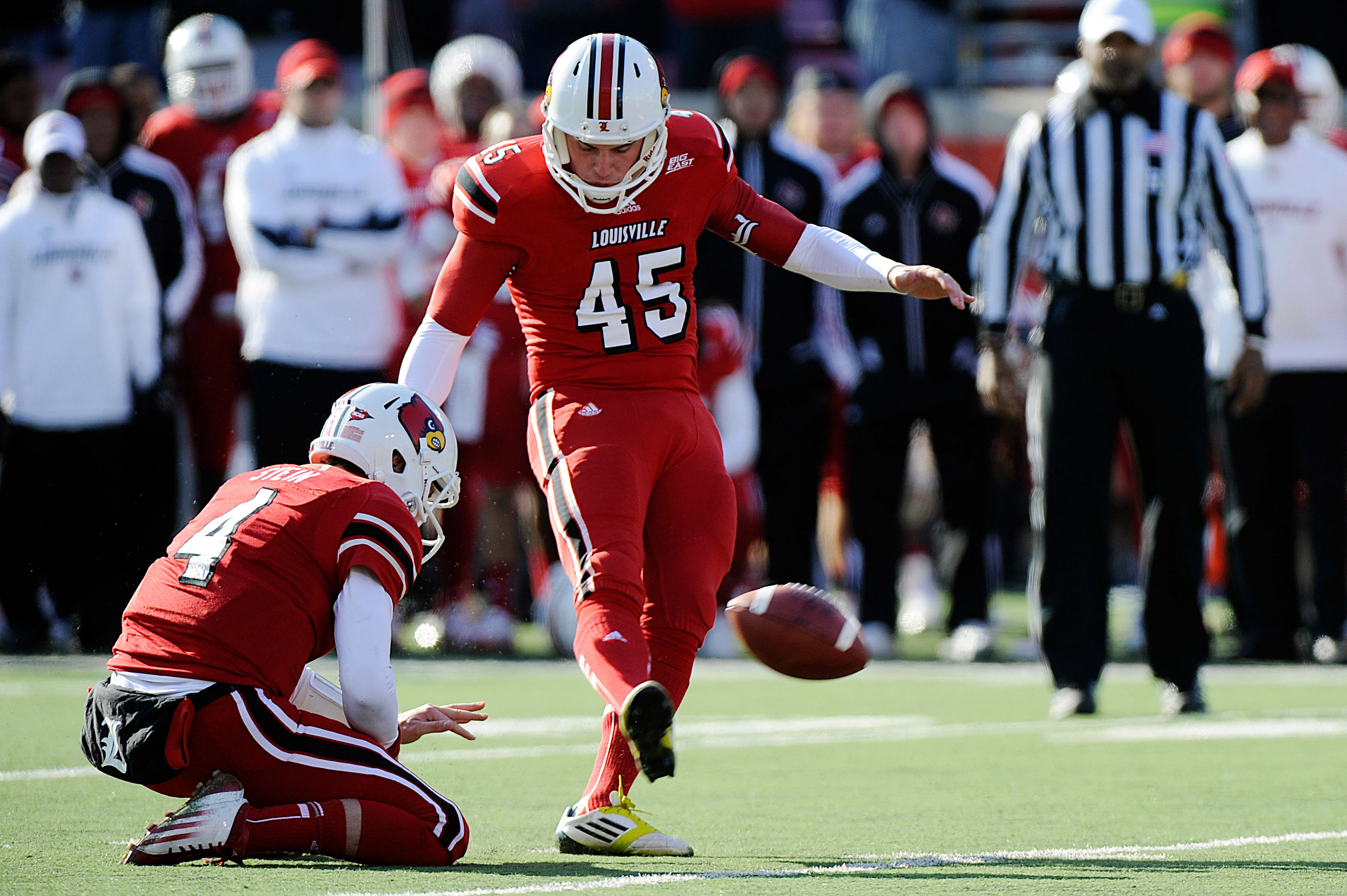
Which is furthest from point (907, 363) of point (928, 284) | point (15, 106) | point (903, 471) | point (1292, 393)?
point (928, 284)

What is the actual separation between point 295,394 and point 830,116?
324cm

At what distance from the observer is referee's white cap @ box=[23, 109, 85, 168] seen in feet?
30.3

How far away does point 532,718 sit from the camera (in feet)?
23.7

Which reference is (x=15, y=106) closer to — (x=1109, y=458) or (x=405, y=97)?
(x=405, y=97)

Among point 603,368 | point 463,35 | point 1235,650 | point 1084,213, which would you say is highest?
point 463,35

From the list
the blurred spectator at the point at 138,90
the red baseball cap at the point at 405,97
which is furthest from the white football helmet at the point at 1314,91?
the blurred spectator at the point at 138,90

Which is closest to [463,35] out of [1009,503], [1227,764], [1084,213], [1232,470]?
[1009,503]

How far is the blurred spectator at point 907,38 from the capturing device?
13.3 metres

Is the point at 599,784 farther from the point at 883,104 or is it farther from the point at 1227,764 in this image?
the point at 883,104

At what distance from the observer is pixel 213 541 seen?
14.1 ft

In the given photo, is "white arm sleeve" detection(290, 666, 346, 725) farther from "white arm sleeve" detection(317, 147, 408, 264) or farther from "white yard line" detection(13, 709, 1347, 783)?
"white arm sleeve" detection(317, 147, 408, 264)

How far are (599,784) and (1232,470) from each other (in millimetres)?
5631

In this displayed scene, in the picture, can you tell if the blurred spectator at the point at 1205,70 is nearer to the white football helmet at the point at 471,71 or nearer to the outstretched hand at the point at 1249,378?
the outstretched hand at the point at 1249,378

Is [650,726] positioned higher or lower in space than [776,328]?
lower
